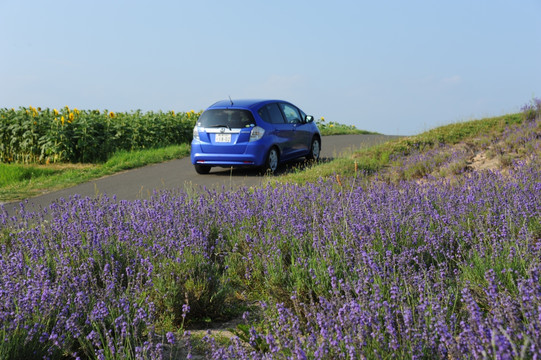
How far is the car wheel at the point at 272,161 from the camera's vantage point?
14.0 metres

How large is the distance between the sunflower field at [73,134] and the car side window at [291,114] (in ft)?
23.9

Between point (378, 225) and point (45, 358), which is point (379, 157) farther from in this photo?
point (45, 358)

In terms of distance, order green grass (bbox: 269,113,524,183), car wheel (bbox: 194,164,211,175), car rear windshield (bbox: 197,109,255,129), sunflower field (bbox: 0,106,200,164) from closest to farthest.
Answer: green grass (bbox: 269,113,524,183)
car rear windshield (bbox: 197,109,255,129)
car wheel (bbox: 194,164,211,175)
sunflower field (bbox: 0,106,200,164)

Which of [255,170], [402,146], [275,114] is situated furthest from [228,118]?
[402,146]

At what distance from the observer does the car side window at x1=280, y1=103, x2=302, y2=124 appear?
1537 centimetres

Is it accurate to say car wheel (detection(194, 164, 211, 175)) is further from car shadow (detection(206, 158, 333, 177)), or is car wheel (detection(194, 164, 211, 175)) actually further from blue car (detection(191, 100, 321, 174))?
car shadow (detection(206, 158, 333, 177))

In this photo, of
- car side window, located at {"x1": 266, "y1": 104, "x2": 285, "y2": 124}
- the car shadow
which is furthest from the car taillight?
the car shadow

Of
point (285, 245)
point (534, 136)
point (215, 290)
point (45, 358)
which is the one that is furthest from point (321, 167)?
point (45, 358)

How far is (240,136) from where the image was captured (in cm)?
1359

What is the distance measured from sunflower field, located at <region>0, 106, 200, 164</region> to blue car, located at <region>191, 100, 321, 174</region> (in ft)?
22.0

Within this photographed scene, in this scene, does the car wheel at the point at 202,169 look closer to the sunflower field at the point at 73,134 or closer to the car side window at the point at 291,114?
the car side window at the point at 291,114

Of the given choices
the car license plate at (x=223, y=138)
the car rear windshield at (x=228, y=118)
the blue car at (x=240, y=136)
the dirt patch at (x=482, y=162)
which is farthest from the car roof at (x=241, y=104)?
the dirt patch at (x=482, y=162)

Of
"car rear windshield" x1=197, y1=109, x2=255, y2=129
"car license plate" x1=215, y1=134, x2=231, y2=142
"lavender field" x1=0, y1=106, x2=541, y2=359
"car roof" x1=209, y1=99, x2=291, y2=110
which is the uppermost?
"car roof" x1=209, y1=99, x2=291, y2=110

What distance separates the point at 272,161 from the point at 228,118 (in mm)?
1552
